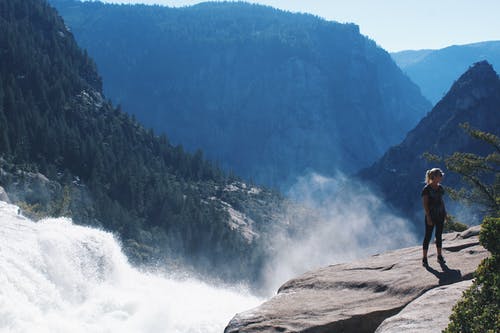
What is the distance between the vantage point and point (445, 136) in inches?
5221

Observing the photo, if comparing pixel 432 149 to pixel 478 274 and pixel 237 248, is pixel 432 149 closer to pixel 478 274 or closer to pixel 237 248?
pixel 237 248

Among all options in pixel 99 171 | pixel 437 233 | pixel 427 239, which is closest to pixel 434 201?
pixel 437 233

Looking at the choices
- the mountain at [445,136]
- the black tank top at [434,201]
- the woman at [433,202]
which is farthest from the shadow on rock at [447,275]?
the mountain at [445,136]

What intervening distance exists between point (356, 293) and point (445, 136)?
425 feet

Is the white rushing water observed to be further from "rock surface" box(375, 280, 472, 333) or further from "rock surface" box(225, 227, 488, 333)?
"rock surface" box(375, 280, 472, 333)

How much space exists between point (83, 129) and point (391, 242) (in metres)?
76.7

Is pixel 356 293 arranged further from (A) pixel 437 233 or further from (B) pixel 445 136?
(B) pixel 445 136

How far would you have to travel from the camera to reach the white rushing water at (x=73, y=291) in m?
28.9

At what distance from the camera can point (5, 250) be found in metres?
31.7

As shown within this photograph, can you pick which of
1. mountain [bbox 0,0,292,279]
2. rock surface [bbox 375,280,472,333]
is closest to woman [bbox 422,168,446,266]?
rock surface [bbox 375,280,472,333]

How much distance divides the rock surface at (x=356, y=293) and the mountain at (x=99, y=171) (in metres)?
53.2

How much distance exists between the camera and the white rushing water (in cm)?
2892

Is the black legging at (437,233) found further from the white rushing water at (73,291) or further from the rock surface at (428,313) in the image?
the white rushing water at (73,291)

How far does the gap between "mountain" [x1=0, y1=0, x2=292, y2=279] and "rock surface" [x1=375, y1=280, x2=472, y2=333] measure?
186ft
